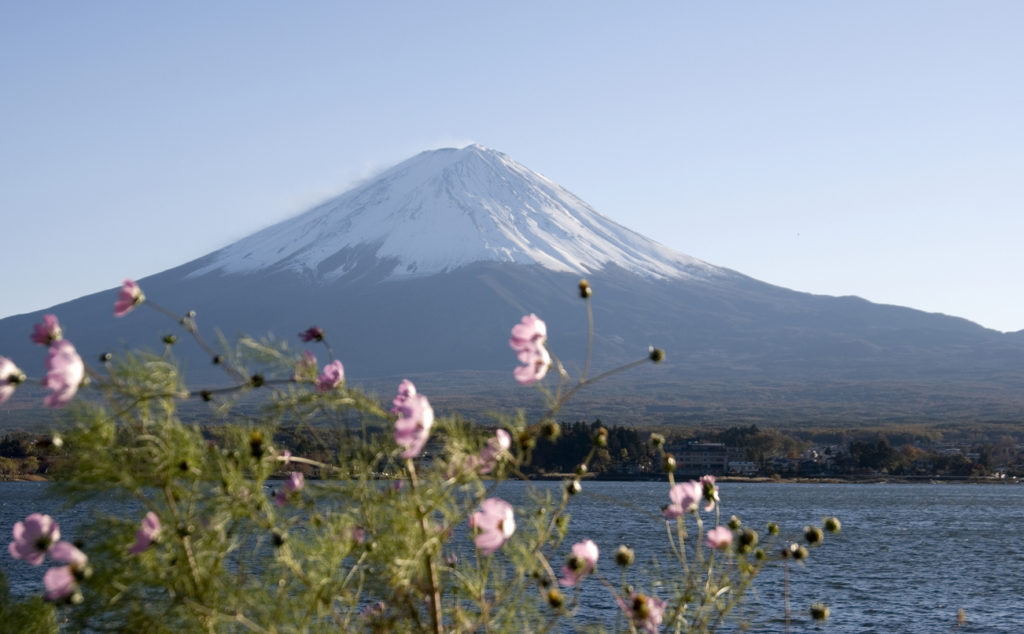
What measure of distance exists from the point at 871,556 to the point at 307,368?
123 feet

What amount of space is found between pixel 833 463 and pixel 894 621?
205 feet

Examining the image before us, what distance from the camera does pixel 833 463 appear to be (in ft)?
280

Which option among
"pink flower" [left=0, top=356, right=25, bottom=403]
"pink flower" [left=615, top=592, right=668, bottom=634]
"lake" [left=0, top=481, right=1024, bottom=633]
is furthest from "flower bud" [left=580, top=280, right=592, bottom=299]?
"pink flower" [left=0, top=356, right=25, bottom=403]

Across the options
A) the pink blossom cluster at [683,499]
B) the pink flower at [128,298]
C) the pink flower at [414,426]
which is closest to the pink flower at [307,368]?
the pink flower at [128,298]

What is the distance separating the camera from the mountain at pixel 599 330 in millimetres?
126500

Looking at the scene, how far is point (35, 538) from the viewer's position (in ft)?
11.3

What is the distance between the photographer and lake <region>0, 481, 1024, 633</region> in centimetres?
2417

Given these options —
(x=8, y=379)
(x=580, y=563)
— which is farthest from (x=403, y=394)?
(x=8, y=379)

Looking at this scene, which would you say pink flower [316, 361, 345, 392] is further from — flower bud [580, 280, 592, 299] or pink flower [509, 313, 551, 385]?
flower bud [580, 280, 592, 299]

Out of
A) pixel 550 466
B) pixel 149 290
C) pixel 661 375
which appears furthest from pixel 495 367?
pixel 550 466

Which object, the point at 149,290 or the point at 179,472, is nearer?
the point at 179,472

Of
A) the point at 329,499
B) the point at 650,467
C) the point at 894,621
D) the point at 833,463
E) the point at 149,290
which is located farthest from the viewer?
the point at 149,290

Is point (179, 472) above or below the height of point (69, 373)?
below

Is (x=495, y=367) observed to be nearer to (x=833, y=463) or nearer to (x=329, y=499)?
(x=833, y=463)
